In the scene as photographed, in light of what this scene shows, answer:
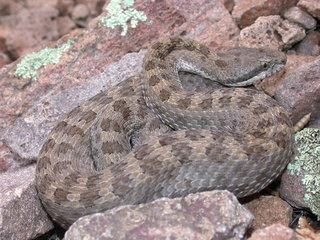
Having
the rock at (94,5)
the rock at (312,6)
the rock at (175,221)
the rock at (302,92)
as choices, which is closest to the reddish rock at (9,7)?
the rock at (94,5)

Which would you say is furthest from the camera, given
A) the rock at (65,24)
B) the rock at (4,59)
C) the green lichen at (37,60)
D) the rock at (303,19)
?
the rock at (65,24)

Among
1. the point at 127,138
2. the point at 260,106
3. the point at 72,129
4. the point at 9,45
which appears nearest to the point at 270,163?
the point at 260,106

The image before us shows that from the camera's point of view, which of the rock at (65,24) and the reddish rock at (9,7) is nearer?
the rock at (65,24)

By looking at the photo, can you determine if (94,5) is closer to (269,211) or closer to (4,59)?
(4,59)

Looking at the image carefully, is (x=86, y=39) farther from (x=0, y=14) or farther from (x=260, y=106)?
(x=0, y=14)

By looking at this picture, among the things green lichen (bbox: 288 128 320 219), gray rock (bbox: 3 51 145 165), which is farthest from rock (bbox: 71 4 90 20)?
green lichen (bbox: 288 128 320 219)

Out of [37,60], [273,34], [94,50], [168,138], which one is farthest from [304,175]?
[37,60]

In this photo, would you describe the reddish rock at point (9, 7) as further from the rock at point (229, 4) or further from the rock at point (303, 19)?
the rock at point (303, 19)

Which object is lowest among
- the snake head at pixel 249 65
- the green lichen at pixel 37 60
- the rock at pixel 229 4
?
the snake head at pixel 249 65
